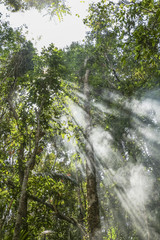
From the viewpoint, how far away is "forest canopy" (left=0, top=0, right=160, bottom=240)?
408 cm

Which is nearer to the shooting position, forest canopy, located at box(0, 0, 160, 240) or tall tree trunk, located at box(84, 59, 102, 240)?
forest canopy, located at box(0, 0, 160, 240)

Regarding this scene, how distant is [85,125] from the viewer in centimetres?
816

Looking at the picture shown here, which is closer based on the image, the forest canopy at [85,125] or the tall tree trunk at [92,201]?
the forest canopy at [85,125]

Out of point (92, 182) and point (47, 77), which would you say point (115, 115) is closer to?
point (92, 182)

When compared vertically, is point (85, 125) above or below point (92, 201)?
above

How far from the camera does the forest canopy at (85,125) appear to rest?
13.4 feet

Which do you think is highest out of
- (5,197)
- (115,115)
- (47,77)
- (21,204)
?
(115,115)

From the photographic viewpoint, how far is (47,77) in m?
5.28

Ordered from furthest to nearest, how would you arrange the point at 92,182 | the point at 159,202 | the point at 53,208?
the point at 159,202 < the point at 92,182 < the point at 53,208

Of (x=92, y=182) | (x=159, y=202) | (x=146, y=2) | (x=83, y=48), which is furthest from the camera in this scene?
A: (x=83, y=48)

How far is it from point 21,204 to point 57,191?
1993 millimetres

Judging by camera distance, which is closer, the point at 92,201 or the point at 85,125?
the point at 92,201

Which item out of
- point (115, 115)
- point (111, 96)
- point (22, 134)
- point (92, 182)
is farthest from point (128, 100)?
point (22, 134)

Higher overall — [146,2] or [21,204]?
[146,2]
